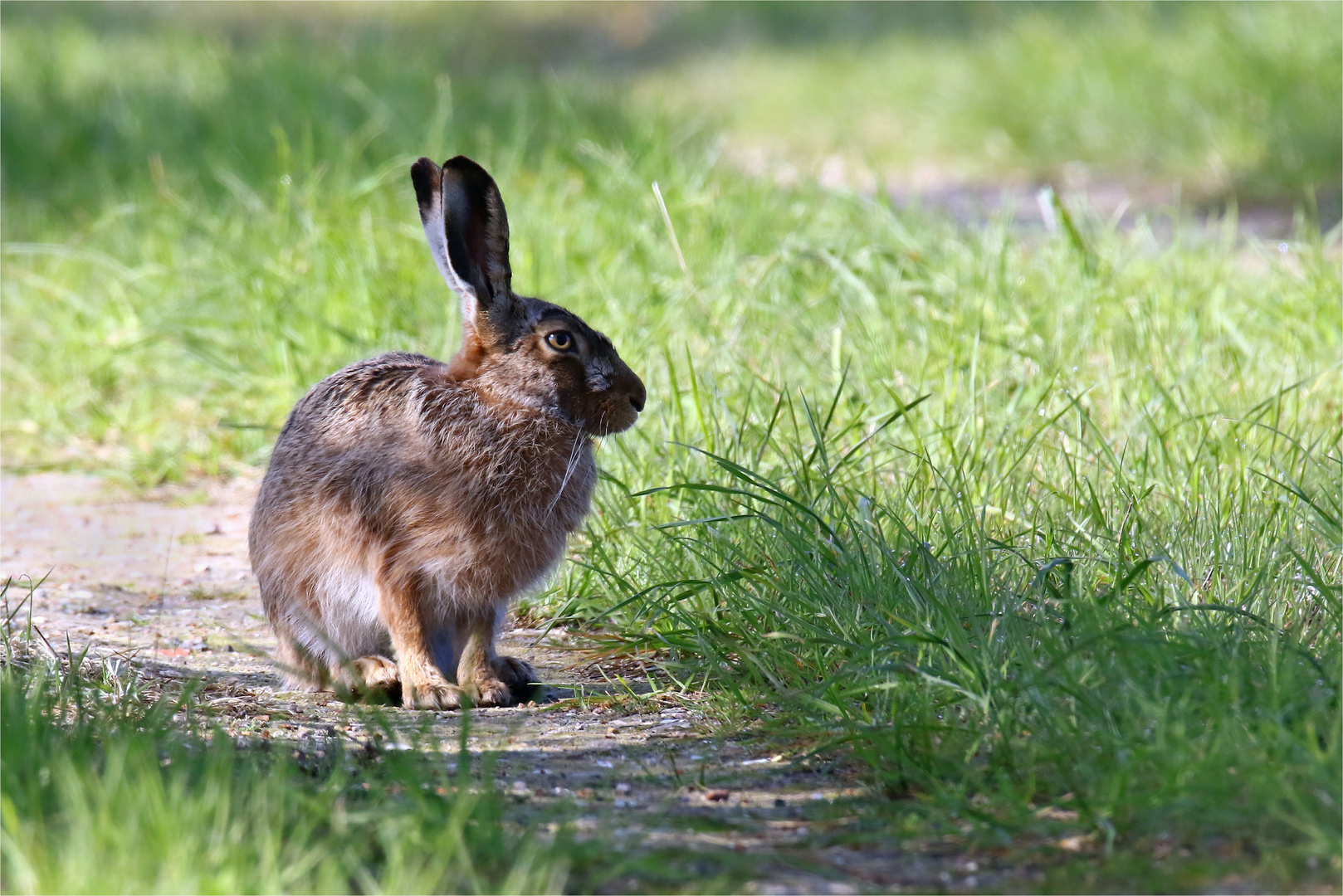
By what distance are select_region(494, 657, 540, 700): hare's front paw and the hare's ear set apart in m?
0.81

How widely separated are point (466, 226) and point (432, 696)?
1.04 meters

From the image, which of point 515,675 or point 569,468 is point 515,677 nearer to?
point 515,675

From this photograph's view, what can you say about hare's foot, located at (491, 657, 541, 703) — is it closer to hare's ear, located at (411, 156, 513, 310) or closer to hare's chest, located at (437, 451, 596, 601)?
hare's chest, located at (437, 451, 596, 601)

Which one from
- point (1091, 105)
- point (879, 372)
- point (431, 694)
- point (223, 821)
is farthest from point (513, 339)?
point (1091, 105)

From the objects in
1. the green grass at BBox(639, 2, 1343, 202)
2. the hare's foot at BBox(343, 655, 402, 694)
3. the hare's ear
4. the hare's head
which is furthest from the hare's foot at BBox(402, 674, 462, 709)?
the green grass at BBox(639, 2, 1343, 202)

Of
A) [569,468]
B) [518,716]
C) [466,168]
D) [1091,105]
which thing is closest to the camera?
[518,716]

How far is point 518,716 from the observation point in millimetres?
3188

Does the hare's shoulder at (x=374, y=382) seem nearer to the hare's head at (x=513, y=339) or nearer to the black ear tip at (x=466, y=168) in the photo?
the hare's head at (x=513, y=339)

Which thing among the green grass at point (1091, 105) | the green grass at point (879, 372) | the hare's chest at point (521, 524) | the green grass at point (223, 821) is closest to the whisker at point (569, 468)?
the hare's chest at point (521, 524)

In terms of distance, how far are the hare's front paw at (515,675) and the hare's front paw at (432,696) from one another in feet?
0.42

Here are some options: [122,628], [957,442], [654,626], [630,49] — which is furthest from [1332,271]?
[630,49]

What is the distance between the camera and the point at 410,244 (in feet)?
19.2

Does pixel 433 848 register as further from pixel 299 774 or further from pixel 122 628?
pixel 122 628

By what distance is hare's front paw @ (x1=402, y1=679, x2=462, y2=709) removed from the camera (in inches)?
129
